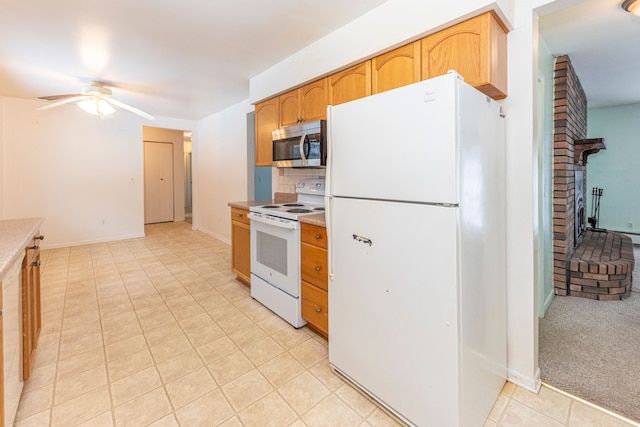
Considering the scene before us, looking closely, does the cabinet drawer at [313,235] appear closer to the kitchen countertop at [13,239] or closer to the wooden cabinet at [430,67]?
the wooden cabinet at [430,67]

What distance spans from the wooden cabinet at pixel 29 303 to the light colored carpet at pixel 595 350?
3.10 m

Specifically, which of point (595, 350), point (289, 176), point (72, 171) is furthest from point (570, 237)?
point (72, 171)

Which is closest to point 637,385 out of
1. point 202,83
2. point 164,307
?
point 164,307

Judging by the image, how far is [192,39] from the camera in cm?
263

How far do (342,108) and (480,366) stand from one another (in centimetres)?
154

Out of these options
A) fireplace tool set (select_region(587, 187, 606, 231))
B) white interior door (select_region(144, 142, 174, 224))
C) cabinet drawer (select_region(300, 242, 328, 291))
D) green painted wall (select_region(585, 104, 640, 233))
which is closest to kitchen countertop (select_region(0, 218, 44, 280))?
cabinet drawer (select_region(300, 242, 328, 291))

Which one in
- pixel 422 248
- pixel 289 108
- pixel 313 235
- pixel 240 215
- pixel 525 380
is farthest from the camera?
pixel 240 215

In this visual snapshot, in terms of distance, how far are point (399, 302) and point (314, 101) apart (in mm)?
2010

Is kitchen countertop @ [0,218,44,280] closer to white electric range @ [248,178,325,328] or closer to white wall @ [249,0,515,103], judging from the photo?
white electric range @ [248,178,325,328]

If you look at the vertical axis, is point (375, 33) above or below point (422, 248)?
above

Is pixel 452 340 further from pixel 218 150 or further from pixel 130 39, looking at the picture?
pixel 218 150

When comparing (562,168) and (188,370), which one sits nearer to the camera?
(188,370)

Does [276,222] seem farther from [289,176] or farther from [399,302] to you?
[399,302]

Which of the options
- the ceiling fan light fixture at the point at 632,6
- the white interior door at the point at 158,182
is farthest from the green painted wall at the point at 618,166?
the white interior door at the point at 158,182
